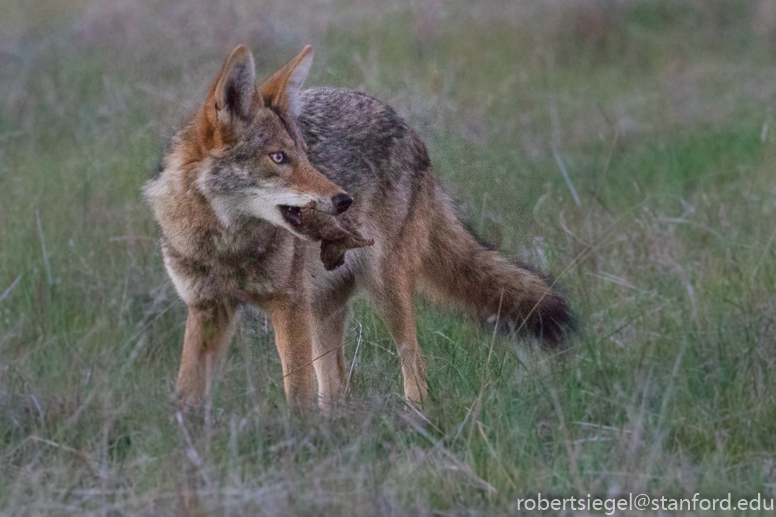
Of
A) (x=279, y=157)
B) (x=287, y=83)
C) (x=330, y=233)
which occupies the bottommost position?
(x=330, y=233)

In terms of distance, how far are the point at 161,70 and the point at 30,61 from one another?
261 centimetres

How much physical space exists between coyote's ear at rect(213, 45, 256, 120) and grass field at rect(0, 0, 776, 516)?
2.02 ft

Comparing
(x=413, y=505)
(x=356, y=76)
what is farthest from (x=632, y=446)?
(x=356, y=76)

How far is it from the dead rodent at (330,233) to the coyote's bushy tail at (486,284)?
665 millimetres

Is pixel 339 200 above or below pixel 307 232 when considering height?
above

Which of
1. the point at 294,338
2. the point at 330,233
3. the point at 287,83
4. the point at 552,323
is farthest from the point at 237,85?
the point at 552,323

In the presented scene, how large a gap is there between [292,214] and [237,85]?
0.49m

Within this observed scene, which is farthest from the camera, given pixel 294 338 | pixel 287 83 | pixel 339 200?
pixel 294 338

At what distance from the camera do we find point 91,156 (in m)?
6.07

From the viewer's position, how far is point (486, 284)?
4035 mm

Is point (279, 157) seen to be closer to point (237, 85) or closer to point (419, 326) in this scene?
point (237, 85)

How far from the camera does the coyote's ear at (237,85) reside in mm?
3094

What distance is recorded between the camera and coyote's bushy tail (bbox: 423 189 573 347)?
3826 mm

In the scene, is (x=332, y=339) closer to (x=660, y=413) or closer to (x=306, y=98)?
(x=306, y=98)
